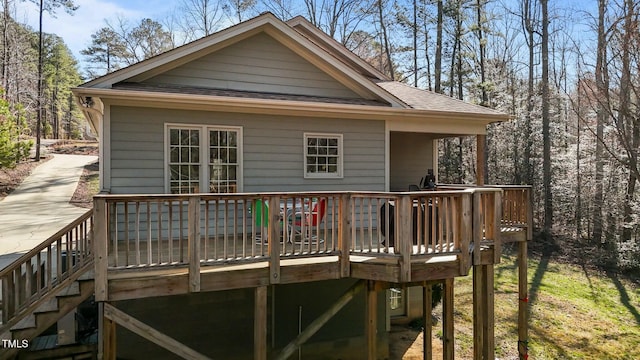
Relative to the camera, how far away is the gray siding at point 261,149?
669 centimetres

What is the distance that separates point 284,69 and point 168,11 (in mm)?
24681

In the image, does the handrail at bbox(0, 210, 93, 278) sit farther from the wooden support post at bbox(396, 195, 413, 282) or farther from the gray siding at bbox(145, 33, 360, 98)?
the wooden support post at bbox(396, 195, 413, 282)

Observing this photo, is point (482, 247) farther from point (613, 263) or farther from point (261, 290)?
point (613, 263)

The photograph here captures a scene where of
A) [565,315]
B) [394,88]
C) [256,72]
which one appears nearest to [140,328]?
[256,72]

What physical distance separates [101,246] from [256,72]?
4.97 meters

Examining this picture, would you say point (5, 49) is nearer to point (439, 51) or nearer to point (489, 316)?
point (439, 51)

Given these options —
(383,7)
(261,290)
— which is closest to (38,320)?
(261,290)

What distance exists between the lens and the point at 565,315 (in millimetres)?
10820

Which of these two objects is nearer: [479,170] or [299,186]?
[299,186]

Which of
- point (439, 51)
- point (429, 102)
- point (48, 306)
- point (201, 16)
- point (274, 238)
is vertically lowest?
point (48, 306)

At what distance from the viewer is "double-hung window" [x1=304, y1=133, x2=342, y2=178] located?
811 cm

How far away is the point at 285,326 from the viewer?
7.79 meters

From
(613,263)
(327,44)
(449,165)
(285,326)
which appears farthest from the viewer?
(449,165)

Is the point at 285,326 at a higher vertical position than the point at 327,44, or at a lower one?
lower
